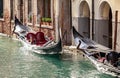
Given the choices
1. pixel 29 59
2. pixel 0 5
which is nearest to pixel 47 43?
pixel 29 59

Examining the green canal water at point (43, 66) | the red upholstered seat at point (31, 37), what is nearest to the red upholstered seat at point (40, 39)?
the red upholstered seat at point (31, 37)

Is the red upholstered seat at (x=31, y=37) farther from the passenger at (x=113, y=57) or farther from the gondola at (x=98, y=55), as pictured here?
the passenger at (x=113, y=57)

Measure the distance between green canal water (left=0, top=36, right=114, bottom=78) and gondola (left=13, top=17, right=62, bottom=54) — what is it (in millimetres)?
242

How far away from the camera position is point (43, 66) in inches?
467

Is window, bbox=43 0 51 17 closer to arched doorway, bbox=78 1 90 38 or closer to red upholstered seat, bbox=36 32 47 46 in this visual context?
red upholstered seat, bbox=36 32 47 46

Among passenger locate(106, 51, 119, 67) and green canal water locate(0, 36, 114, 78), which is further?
green canal water locate(0, 36, 114, 78)

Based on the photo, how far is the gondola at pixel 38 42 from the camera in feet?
45.8

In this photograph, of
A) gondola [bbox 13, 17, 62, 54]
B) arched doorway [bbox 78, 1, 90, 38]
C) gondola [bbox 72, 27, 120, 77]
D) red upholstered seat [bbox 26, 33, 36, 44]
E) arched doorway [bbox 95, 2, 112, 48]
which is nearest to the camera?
gondola [bbox 72, 27, 120, 77]

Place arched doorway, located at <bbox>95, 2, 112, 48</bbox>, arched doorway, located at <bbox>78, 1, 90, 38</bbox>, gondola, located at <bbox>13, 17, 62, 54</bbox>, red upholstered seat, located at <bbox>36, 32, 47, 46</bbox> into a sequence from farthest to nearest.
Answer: red upholstered seat, located at <bbox>36, 32, 47, 46</bbox> < arched doorway, located at <bbox>78, 1, 90, 38</bbox> < gondola, located at <bbox>13, 17, 62, 54</bbox> < arched doorway, located at <bbox>95, 2, 112, 48</bbox>

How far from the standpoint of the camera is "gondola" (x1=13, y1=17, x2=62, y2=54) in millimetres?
13946

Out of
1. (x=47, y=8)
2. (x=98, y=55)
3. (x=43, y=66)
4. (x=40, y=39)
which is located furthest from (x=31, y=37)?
(x=98, y=55)

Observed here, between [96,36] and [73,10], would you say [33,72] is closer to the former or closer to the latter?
[96,36]

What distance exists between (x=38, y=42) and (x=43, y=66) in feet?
12.3

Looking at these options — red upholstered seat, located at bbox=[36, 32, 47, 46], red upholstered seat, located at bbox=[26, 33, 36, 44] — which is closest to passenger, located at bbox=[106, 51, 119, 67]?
red upholstered seat, located at bbox=[36, 32, 47, 46]
